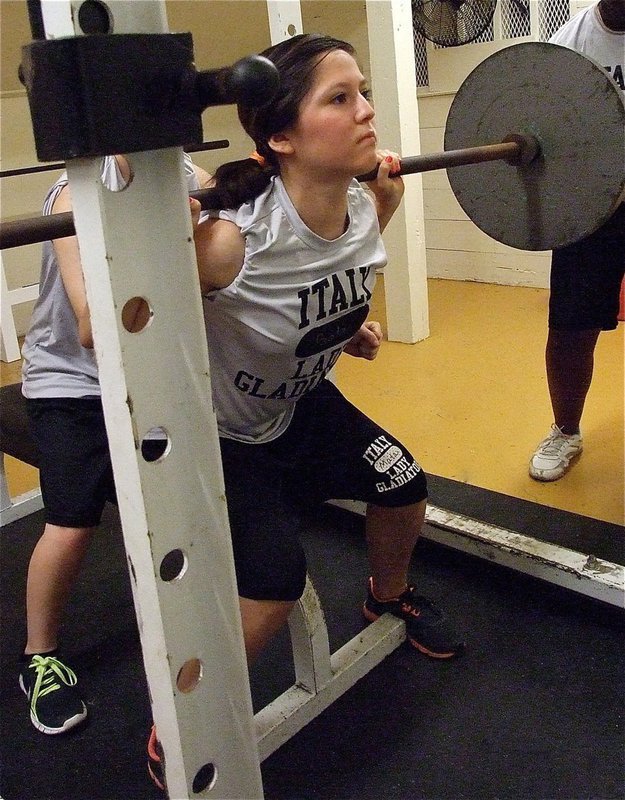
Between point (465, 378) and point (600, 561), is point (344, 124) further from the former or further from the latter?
point (465, 378)

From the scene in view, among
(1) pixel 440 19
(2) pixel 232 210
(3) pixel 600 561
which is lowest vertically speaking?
(3) pixel 600 561

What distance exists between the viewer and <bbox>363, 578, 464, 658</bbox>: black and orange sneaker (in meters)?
1.40

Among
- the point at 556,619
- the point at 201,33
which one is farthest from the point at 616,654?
the point at 201,33

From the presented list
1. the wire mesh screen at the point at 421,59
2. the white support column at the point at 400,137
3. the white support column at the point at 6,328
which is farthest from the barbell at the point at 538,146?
the wire mesh screen at the point at 421,59

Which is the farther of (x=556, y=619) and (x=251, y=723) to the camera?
(x=556, y=619)

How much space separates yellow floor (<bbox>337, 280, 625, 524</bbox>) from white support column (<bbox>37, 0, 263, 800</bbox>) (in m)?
1.28

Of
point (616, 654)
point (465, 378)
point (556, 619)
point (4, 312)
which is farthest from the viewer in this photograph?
point (4, 312)

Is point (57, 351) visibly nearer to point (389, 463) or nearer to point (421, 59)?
point (389, 463)

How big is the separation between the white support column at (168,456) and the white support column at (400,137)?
7.68 ft

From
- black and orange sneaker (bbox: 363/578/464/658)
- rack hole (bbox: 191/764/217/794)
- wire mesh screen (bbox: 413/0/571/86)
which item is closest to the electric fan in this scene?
wire mesh screen (bbox: 413/0/571/86)

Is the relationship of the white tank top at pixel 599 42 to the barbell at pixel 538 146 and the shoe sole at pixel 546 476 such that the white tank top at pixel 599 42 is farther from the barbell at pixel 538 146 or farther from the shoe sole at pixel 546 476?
the shoe sole at pixel 546 476

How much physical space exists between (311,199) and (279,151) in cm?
7

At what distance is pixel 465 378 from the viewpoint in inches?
103

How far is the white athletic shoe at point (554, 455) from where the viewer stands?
1.93m
